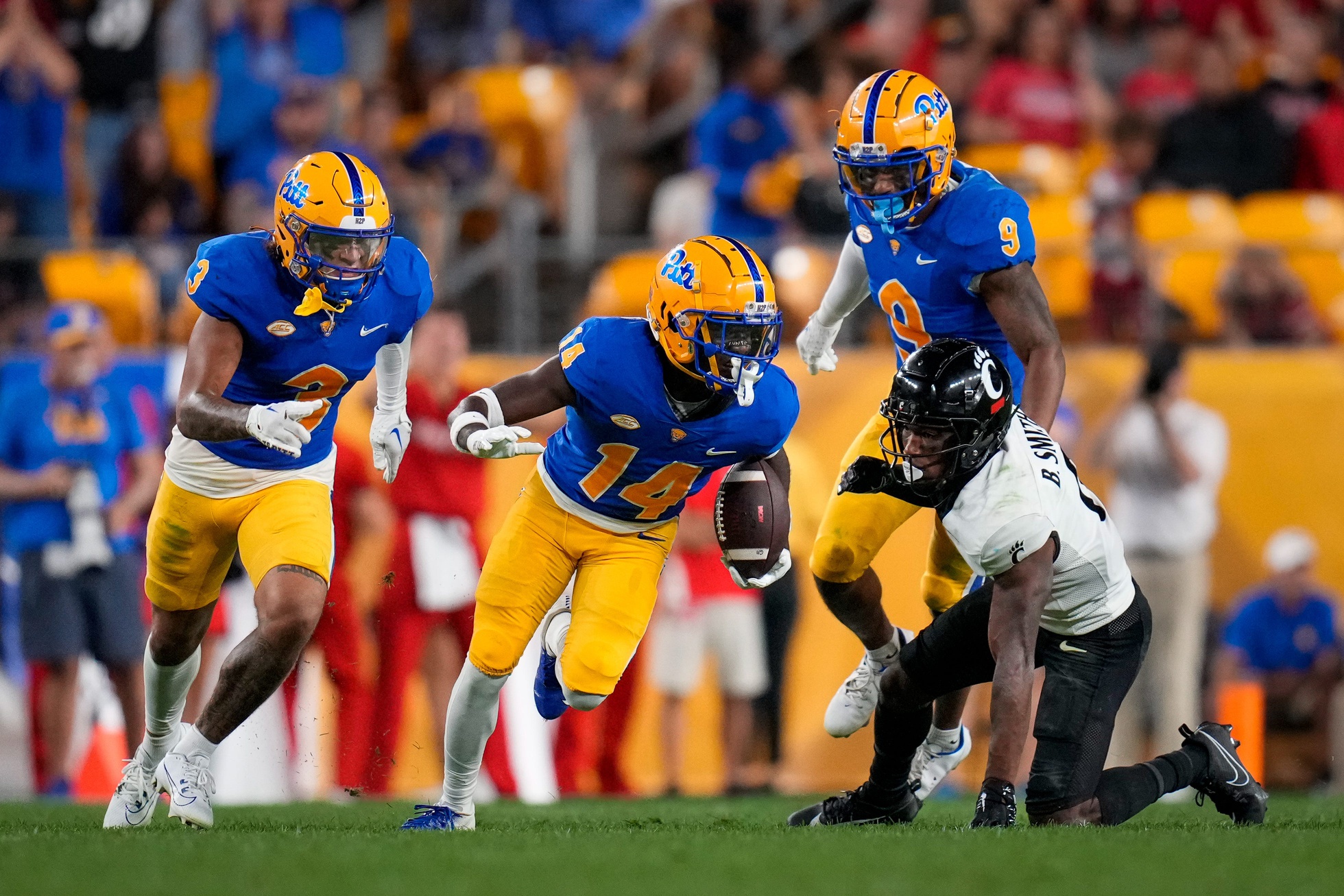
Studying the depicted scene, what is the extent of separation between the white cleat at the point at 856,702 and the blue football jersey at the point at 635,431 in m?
0.98

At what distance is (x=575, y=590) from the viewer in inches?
236

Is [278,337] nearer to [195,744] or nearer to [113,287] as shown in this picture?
[195,744]

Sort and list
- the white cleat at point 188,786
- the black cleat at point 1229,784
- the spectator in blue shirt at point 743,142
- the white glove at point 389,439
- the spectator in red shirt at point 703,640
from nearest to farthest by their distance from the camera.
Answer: the white cleat at point 188,786, the black cleat at point 1229,784, the white glove at point 389,439, the spectator in red shirt at point 703,640, the spectator in blue shirt at point 743,142

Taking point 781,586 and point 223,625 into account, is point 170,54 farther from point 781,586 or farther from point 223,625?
point 781,586

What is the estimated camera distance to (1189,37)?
1259cm

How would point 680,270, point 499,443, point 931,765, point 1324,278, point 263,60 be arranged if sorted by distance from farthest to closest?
1. point 263,60
2. point 1324,278
3. point 931,765
4. point 680,270
5. point 499,443

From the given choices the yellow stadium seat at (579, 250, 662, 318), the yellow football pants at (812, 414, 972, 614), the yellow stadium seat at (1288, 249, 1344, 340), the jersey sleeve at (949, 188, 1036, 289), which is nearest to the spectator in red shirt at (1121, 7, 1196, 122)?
the yellow stadium seat at (1288, 249, 1344, 340)

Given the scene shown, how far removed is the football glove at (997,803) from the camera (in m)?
5.26

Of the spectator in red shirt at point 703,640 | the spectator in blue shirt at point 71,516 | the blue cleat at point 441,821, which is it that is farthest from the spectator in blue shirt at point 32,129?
the blue cleat at point 441,821

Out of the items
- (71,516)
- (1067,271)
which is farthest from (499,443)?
(1067,271)

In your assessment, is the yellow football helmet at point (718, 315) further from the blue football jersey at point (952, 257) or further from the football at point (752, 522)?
the blue football jersey at point (952, 257)

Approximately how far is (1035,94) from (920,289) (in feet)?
20.7

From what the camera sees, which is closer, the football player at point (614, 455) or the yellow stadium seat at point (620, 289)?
the football player at point (614, 455)

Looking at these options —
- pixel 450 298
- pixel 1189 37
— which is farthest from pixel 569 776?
pixel 1189 37
